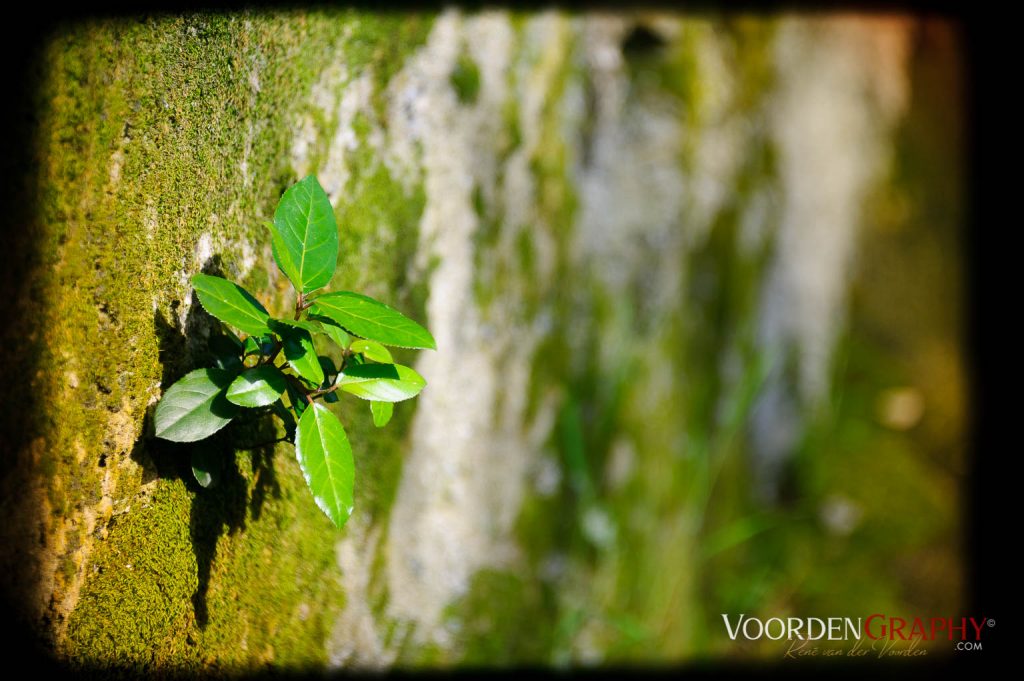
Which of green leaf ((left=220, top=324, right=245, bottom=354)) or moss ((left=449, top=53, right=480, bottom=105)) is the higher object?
moss ((left=449, top=53, right=480, bottom=105))

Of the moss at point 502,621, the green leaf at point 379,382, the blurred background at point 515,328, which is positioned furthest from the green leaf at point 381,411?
the moss at point 502,621

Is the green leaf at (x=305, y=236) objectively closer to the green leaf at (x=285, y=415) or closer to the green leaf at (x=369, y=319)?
the green leaf at (x=369, y=319)

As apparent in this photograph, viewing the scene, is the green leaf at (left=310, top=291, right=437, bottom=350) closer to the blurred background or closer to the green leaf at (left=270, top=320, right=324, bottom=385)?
the green leaf at (left=270, top=320, right=324, bottom=385)

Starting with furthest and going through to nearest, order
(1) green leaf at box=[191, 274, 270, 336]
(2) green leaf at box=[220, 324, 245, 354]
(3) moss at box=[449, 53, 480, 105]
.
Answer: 1. (3) moss at box=[449, 53, 480, 105]
2. (2) green leaf at box=[220, 324, 245, 354]
3. (1) green leaf at box=[191, 274, 270, 336]

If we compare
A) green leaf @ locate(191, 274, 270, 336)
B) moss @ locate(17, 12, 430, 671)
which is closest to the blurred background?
moss @ locate(17, 12, 430, 671)

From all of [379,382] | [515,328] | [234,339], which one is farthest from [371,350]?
[515,328]

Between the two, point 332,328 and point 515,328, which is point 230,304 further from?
point 515,328

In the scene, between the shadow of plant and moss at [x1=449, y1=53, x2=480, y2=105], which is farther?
moss at [x1=449, y1=53, x2=480, y2=105]
